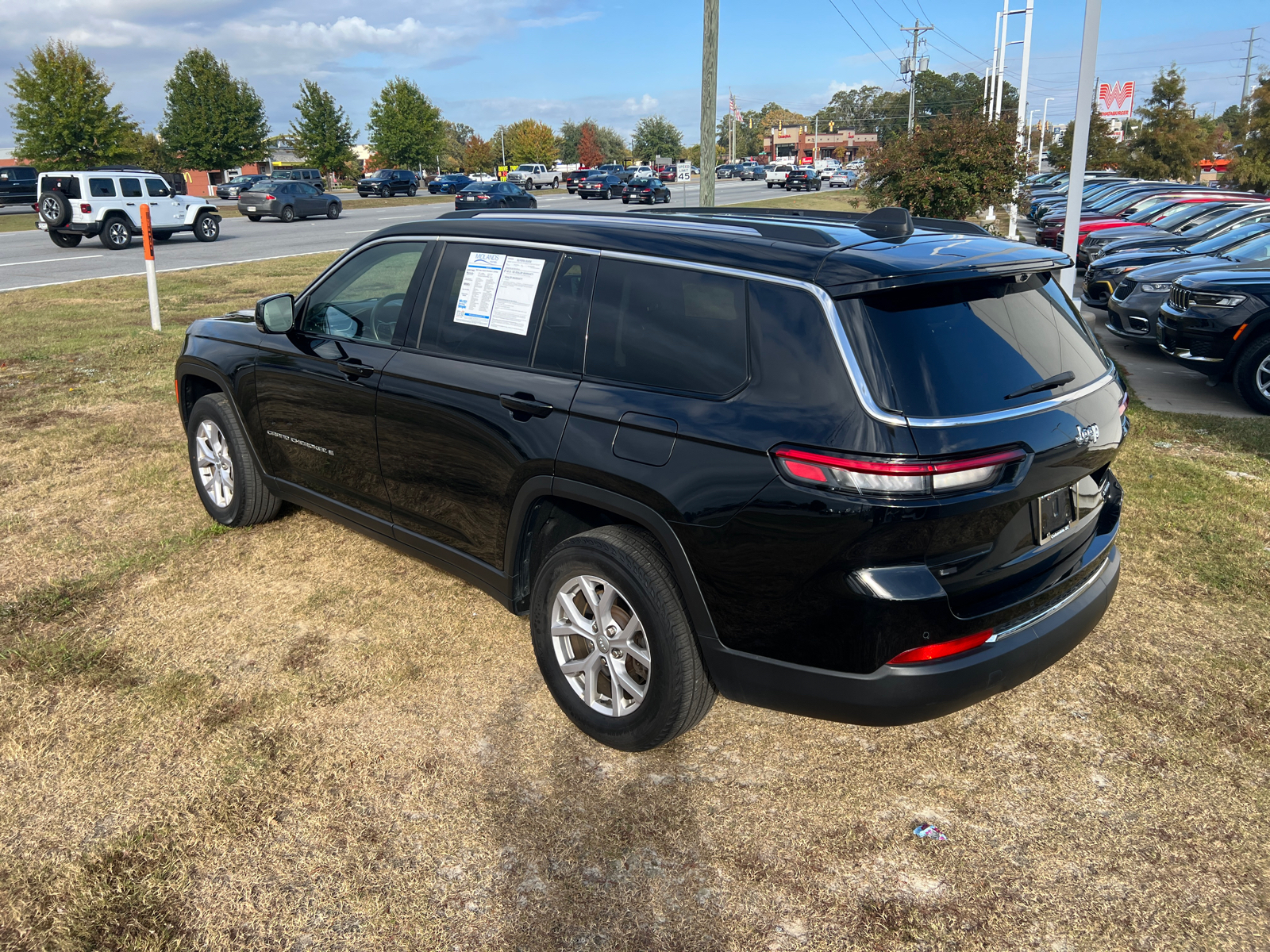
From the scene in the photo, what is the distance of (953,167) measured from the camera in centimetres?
1753

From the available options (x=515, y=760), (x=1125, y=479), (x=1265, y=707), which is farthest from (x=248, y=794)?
(x=1125, y=479)

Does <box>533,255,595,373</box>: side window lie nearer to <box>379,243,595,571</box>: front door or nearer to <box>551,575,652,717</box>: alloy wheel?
<box>379,243,595,571</box>: front door

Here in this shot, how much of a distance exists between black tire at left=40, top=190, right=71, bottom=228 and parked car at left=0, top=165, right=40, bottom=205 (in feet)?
76.9

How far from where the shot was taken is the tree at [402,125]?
71.0 meters

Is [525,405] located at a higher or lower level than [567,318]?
lower

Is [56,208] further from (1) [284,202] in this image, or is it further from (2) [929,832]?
(2) [929,832]

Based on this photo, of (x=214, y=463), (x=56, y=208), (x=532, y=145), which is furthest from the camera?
(x=532, y=145)

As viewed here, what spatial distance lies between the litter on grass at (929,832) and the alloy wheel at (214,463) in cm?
404

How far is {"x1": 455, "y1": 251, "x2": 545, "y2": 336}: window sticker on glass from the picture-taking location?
3.70m

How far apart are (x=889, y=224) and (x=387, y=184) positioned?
54.4 metres

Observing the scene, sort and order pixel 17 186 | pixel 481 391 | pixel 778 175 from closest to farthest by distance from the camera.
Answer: pixel 481 391 → pixel 17 186 → pixel 778 175

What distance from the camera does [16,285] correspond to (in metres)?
16.6

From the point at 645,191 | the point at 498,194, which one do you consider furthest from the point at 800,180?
the point at 498,194

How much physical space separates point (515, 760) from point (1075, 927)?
6.05ft
